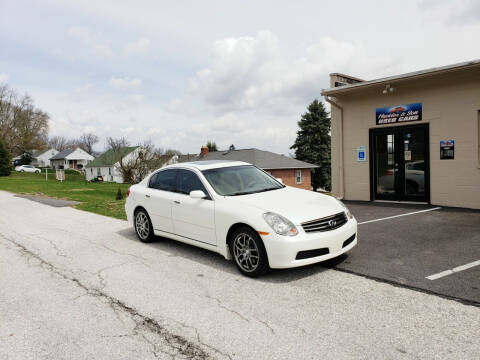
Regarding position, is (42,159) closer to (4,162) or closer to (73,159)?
(73,159)

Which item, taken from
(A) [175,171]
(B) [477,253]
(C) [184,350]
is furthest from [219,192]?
(B) [477,253]

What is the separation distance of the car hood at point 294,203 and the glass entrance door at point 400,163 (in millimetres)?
6166

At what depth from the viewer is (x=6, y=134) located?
59188 mm

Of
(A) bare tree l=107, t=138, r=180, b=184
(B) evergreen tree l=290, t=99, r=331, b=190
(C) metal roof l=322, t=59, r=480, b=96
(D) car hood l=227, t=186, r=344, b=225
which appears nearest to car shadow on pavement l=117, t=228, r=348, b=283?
(D) car hood l=227, t=186, r=344, b=225

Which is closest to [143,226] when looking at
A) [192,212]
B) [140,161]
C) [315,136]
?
[192,212]

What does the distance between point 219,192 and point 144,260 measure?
Result: 1.71 m

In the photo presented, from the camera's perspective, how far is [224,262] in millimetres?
5691

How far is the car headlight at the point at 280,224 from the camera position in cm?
457

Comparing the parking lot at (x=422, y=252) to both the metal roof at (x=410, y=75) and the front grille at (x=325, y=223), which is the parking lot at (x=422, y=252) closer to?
the front grille at (x=325, y=223)

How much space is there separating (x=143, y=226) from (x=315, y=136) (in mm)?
40755

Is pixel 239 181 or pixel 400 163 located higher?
pixel 400 163

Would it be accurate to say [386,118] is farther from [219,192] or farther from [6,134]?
[6,134]

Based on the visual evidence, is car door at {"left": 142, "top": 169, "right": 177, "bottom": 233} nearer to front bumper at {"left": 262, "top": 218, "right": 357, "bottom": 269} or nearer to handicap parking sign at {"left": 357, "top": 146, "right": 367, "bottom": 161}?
front bumper at {"left": 262, "top": 218, "right": 357, "bottom": 269}

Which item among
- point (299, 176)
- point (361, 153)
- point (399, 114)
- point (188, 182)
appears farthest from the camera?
point (299, 176)
